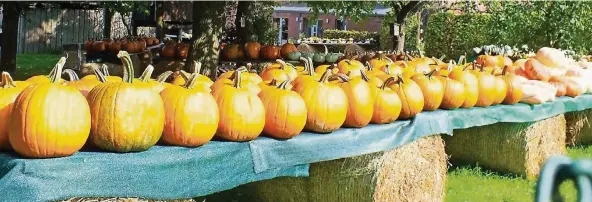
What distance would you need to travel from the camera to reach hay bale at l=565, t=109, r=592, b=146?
Answer: 7.83 m

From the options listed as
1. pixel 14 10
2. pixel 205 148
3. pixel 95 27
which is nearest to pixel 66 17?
pixel 95 27

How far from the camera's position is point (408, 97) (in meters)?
4.38

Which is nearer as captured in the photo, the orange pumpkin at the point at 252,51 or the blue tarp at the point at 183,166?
the blue tarp at the point at 183,166

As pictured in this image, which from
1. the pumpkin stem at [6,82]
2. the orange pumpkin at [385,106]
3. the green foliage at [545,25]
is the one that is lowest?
the orange pumpkin at [385,106]

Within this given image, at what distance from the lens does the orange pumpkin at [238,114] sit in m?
3.29

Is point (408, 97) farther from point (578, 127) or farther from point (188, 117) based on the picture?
point (578, 127)

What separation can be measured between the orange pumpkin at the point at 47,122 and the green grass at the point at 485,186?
3547mm

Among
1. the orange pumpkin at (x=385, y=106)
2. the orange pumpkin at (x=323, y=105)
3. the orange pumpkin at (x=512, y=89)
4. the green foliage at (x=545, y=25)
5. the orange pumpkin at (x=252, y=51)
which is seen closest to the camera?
the orange pumpkin at (x=323, y=105)

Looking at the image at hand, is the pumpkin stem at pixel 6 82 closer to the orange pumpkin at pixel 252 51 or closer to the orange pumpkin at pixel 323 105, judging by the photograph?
the orange pumpkin at pixel 323 105

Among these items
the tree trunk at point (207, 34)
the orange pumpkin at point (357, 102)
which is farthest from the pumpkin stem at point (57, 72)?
the tree trunk at point (207, 34)

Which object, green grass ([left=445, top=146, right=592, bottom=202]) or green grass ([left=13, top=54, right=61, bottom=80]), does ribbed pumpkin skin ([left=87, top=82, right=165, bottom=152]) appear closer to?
green grass ([left=445, top=146, right=592, bottom=202])

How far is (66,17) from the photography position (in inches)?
1161

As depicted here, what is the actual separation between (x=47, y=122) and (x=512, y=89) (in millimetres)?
4116

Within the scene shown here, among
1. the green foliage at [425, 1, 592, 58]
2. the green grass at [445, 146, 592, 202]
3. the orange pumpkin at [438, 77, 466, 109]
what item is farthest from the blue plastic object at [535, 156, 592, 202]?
the green foliage at [425, 1, 592, 58]
